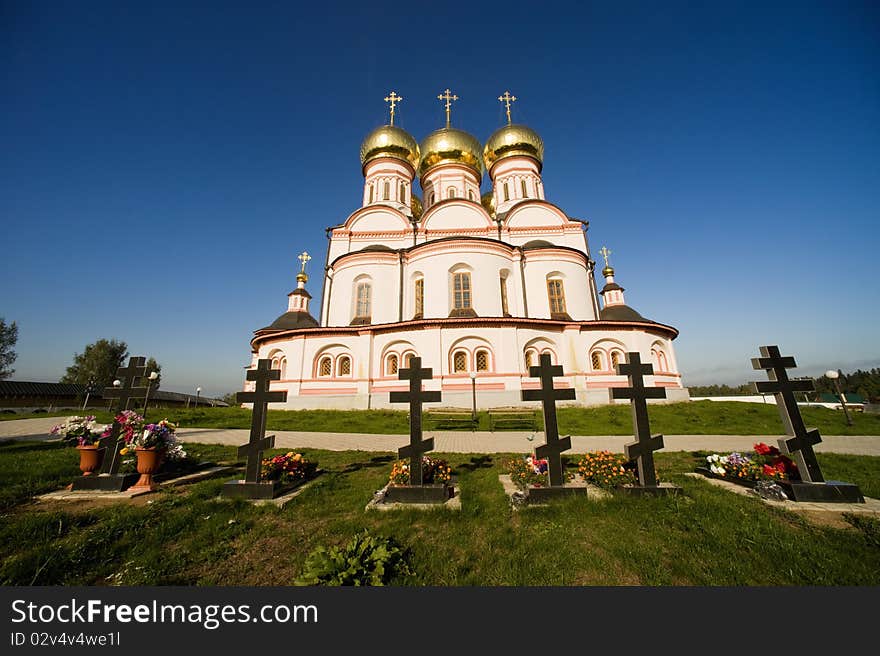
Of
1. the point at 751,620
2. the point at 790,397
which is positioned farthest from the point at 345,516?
the point at 790,397

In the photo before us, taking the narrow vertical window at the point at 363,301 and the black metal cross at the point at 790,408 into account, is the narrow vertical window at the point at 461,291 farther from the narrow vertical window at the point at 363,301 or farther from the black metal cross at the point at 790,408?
the black metal cross at the point at 790,408

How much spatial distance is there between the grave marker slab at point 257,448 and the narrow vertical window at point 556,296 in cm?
1990

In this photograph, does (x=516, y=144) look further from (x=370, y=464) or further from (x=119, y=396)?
(x=119, y=396)

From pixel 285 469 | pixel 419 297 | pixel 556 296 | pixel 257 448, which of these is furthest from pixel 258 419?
pixel 556 296

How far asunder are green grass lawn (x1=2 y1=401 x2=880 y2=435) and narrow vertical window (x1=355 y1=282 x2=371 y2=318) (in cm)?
772

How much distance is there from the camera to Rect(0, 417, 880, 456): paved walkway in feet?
28.2

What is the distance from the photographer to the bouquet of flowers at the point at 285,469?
5195 mm

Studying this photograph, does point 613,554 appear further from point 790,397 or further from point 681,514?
point 790,397

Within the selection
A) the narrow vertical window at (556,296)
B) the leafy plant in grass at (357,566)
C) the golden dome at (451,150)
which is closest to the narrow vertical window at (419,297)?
the narrow vertical window at (556,296)

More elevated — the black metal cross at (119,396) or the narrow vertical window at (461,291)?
the narrow vertical window at (461,291)

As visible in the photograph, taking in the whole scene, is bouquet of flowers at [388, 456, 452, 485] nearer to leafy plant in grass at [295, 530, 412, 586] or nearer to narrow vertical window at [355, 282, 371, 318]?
leafy plant in grass at [295, 530, 412, 586]

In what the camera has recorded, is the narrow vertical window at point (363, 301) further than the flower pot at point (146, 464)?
Yes

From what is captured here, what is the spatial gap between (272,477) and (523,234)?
2504 centimetres

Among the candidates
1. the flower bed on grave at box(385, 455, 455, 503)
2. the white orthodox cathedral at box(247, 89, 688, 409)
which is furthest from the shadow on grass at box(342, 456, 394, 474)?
the white orthodox cathedral at box(247, 89, 688, 409)
